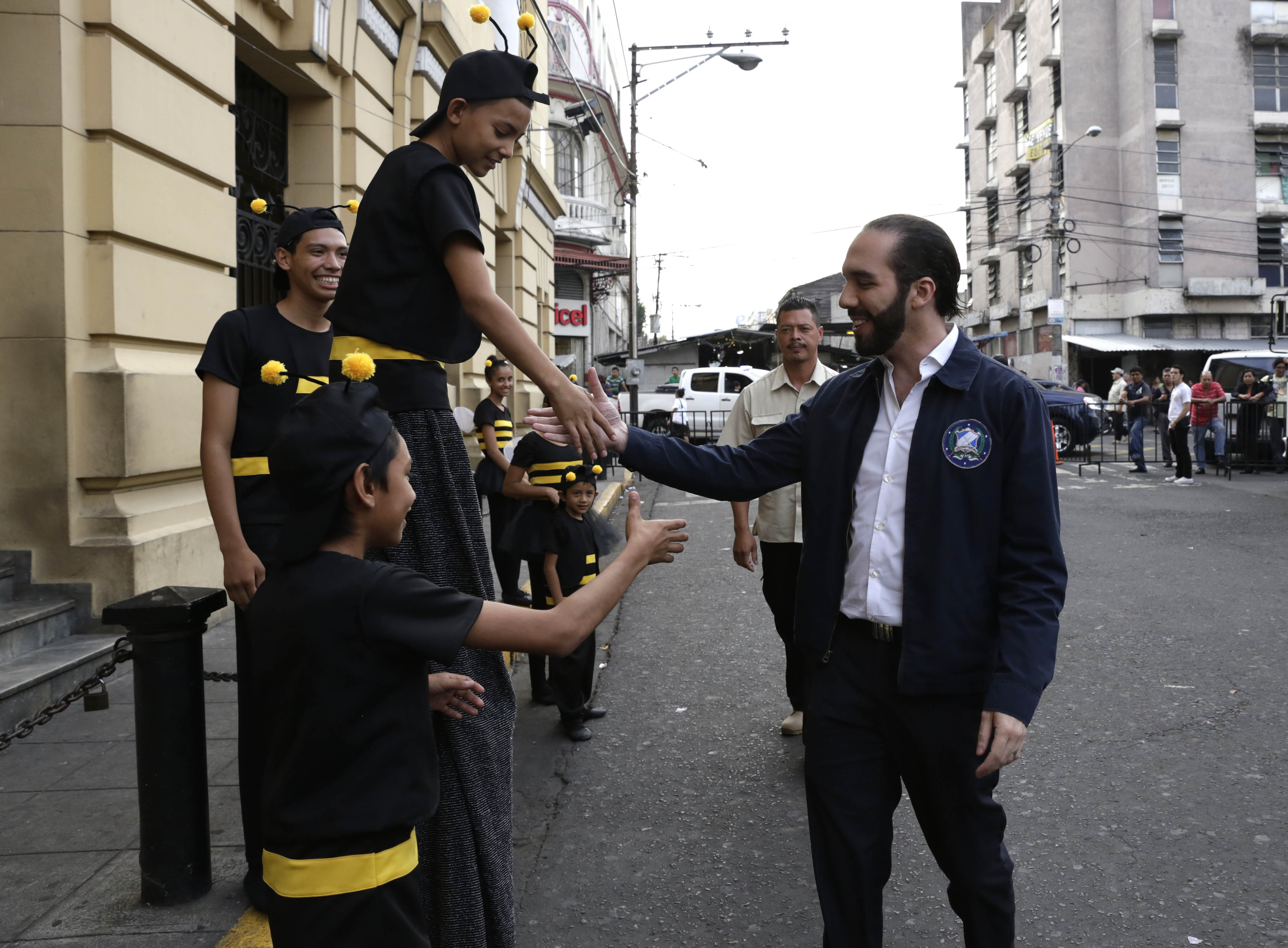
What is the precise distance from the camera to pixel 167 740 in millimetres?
3207

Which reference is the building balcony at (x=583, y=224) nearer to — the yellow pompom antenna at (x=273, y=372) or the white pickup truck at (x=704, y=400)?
the white pickup truck at (x=704, y=400)

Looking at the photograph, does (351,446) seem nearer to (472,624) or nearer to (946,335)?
(472,624)

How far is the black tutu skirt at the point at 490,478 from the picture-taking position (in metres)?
7.51

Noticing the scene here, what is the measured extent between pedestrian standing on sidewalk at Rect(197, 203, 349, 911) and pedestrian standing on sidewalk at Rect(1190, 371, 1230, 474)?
739 inches

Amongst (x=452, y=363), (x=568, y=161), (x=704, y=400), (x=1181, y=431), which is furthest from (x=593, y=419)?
(x=568, y=161)

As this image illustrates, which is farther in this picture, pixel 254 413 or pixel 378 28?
pixel 378 28

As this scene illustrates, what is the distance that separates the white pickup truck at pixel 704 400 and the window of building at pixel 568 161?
12535 mm

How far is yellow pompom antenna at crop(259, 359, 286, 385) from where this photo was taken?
3.10 metres

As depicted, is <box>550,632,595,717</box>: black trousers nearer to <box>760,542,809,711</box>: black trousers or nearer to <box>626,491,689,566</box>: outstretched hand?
<box>760,542,809,711</box>: black trousers

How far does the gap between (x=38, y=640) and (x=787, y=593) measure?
3.73m

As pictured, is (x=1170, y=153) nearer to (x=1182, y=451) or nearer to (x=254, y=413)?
(x=1182, y=451)

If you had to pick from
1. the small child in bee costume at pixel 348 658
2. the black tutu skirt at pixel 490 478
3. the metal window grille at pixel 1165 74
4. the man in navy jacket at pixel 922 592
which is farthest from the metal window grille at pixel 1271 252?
the small child in bee costume at pixel 348 658

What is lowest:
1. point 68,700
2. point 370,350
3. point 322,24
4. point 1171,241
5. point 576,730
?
point 576,730

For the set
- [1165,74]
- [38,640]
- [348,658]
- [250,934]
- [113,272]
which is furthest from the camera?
[1165,74]
